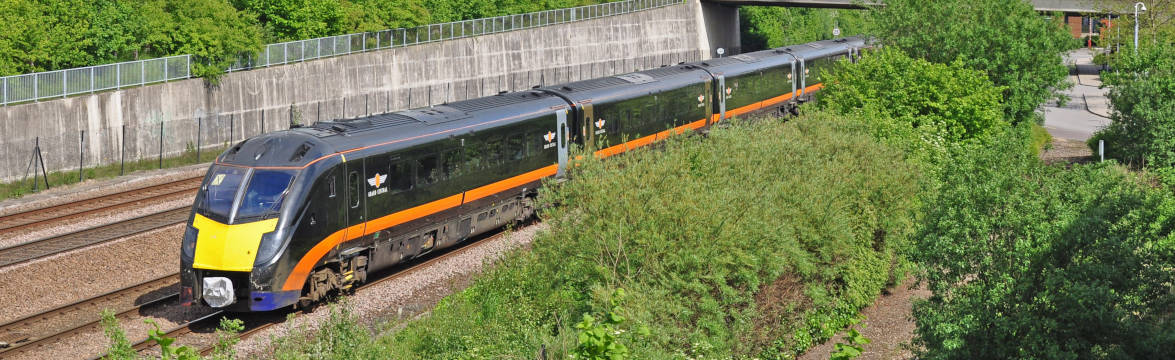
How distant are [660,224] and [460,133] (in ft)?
24.4

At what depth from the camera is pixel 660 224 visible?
59.3 feet

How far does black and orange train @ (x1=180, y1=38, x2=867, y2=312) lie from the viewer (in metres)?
19.2

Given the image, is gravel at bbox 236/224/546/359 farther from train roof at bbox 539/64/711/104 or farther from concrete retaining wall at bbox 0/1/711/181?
concrete retaining wall at bbox 0/1/711/181

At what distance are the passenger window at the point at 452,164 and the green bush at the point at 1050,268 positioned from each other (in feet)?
34.0

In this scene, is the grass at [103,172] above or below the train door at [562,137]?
below

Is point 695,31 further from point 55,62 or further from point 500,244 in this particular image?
point 500,244

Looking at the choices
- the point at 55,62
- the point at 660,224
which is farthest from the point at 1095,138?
the point at 55,62

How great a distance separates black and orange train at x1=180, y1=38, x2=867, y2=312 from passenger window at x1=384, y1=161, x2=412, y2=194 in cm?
2

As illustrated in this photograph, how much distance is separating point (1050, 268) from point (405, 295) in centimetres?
1231

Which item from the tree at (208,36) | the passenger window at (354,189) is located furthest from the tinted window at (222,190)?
the tree at (208,36)

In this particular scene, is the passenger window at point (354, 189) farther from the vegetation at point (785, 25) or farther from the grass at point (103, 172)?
the vegetation at point (785, 25)

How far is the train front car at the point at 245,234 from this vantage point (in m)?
19.0

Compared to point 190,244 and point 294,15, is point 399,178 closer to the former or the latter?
point 190,244

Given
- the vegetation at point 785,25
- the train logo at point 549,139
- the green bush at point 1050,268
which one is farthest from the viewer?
the vegetation at point 785,25
